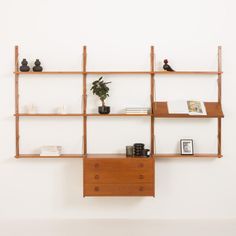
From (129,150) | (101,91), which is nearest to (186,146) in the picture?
(129,150)

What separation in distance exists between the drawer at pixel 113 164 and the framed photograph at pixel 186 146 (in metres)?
0.42

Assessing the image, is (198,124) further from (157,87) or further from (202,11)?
(202,11)

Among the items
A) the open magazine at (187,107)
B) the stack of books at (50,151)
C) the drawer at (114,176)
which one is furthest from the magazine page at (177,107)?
the stack of books at (50,151)

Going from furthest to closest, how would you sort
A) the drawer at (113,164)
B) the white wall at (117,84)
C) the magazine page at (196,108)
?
the white wall at (117,84)
the magazine page at (196,108)
the drawer at (113,164)

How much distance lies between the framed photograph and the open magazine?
34 centimetres

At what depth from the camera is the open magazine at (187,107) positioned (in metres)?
4.03

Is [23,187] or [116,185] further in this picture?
[23,187]

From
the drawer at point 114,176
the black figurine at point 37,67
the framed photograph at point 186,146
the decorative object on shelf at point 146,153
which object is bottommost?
the drawer at point 114,176

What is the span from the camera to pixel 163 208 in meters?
4.23

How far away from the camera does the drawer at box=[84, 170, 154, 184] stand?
392 cm

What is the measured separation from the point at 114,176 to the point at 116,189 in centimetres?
14

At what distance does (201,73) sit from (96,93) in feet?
3.83

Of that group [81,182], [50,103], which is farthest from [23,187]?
[50,103]

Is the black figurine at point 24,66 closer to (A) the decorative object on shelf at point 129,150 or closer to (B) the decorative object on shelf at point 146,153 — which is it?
(A) the decorative object on shelf at point 129,150
